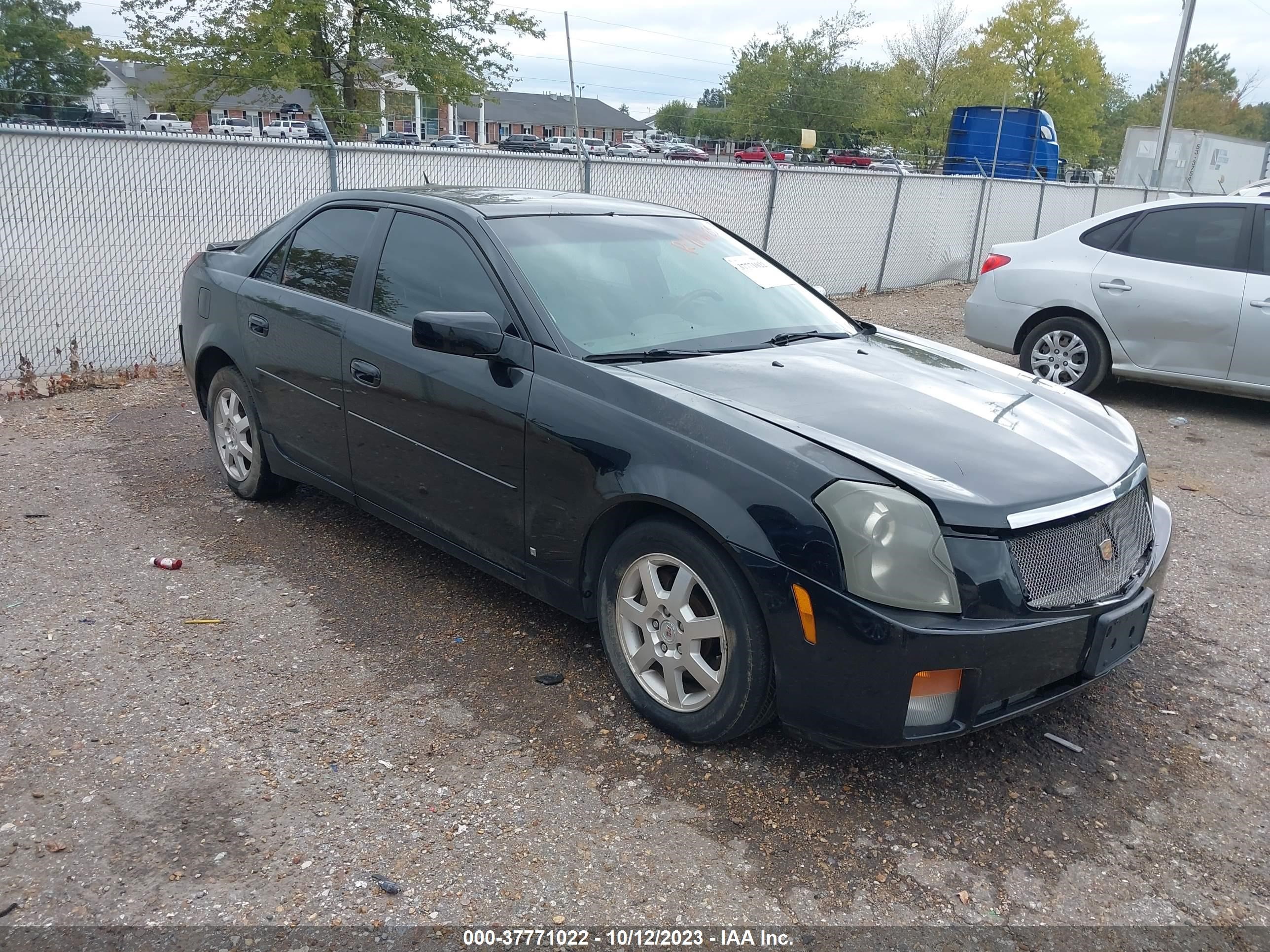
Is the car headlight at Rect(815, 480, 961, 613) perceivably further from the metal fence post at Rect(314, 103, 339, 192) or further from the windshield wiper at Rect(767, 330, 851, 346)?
the metal fence post at Rect(314, 103, 339, 192)

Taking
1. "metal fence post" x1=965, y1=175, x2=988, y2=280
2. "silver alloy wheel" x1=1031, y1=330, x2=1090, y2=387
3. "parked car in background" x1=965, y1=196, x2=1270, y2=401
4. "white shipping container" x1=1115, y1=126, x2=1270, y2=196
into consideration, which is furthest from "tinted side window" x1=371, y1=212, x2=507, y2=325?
"white shipping container" x1=1115, y1=126, x2=1270, y2=196

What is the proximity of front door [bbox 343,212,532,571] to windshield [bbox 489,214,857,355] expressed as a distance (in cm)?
21

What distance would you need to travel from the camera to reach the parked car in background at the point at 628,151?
13242 millimetres

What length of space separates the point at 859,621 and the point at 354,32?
2730 cm

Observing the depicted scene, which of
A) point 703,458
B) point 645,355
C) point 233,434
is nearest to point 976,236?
point 233,434

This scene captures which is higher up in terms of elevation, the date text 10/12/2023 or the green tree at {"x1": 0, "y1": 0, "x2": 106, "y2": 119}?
the green tree at {"x1": 0, "y1": 0, "x2": 106, "y2": 119}

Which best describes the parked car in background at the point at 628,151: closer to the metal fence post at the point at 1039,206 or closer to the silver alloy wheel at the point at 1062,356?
the silver alloy wheel at the point at 1062,356

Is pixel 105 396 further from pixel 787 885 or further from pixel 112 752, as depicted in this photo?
pixel 787 885

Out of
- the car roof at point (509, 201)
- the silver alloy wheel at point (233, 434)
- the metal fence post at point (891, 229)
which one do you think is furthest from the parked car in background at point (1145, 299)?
the metal fence post at point (891, 229)

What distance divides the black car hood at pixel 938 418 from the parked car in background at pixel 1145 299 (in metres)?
4.27

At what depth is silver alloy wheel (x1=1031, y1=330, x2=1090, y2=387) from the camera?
27.1 feet

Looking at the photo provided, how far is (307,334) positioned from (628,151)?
731 inches

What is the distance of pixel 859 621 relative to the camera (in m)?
2.73

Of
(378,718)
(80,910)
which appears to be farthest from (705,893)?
(80,910)
